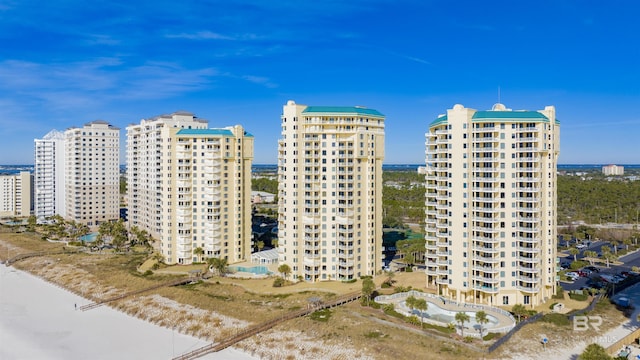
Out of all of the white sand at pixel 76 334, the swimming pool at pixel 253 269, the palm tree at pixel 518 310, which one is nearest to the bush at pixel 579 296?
the palm tree at pixel 518 310

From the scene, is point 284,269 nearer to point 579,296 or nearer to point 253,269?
point 253,269

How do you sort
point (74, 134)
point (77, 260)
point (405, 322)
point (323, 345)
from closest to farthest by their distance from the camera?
point (323, 345) < point (405, 322) < point (77, 260) < point (74, 134)

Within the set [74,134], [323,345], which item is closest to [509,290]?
[323,345]

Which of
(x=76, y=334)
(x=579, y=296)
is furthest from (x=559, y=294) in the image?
(x=76, y=334)

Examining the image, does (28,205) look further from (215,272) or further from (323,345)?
(323,345)

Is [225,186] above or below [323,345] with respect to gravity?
above

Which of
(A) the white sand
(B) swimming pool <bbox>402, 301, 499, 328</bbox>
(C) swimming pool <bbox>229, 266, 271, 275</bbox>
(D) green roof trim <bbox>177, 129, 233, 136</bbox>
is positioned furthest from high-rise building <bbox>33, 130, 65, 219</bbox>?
(B) swimming pool <bbox>402, 301, 499, 328</bbox>

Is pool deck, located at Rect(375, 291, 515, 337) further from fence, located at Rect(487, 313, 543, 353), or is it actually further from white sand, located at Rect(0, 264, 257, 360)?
white sand, located at Rect(0, 264, 257, 360)

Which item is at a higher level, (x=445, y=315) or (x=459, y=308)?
(x=459, y=308)
